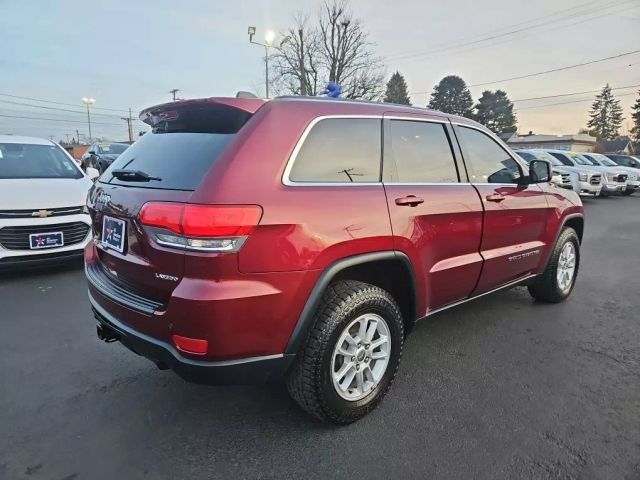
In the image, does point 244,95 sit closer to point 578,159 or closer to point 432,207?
point 432,207

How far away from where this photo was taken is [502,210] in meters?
3.48

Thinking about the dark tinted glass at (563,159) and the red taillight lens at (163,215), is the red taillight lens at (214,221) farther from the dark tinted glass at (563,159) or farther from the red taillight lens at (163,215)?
the dark tinted glass at (563,159)

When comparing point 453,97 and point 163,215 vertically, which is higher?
point 453,97

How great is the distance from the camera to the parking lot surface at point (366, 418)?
2209mm

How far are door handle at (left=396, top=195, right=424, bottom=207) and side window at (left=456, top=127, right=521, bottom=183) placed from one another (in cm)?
78

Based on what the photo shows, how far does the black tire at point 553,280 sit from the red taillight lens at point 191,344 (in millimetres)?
3482

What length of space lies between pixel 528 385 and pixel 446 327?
1.04 meters

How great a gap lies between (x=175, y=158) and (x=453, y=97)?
7396 cm

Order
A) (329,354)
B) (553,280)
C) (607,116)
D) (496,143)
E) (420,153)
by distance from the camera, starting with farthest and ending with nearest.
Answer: (607,116), (553,280), (496,143), (420,153), (329,354)

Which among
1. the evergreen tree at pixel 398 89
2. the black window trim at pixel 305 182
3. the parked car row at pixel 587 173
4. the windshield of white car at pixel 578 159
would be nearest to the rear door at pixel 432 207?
the black window trim at pixel 305 182

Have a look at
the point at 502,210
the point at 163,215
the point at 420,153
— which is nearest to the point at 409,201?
the point at 420,153

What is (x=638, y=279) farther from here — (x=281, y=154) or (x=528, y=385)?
(x=281, y=154)

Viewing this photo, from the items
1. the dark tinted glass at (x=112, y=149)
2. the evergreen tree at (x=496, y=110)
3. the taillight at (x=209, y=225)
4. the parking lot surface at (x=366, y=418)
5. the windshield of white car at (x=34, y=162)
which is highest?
the evergreen tree at (x=496, y=110)

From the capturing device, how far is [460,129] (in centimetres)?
337
